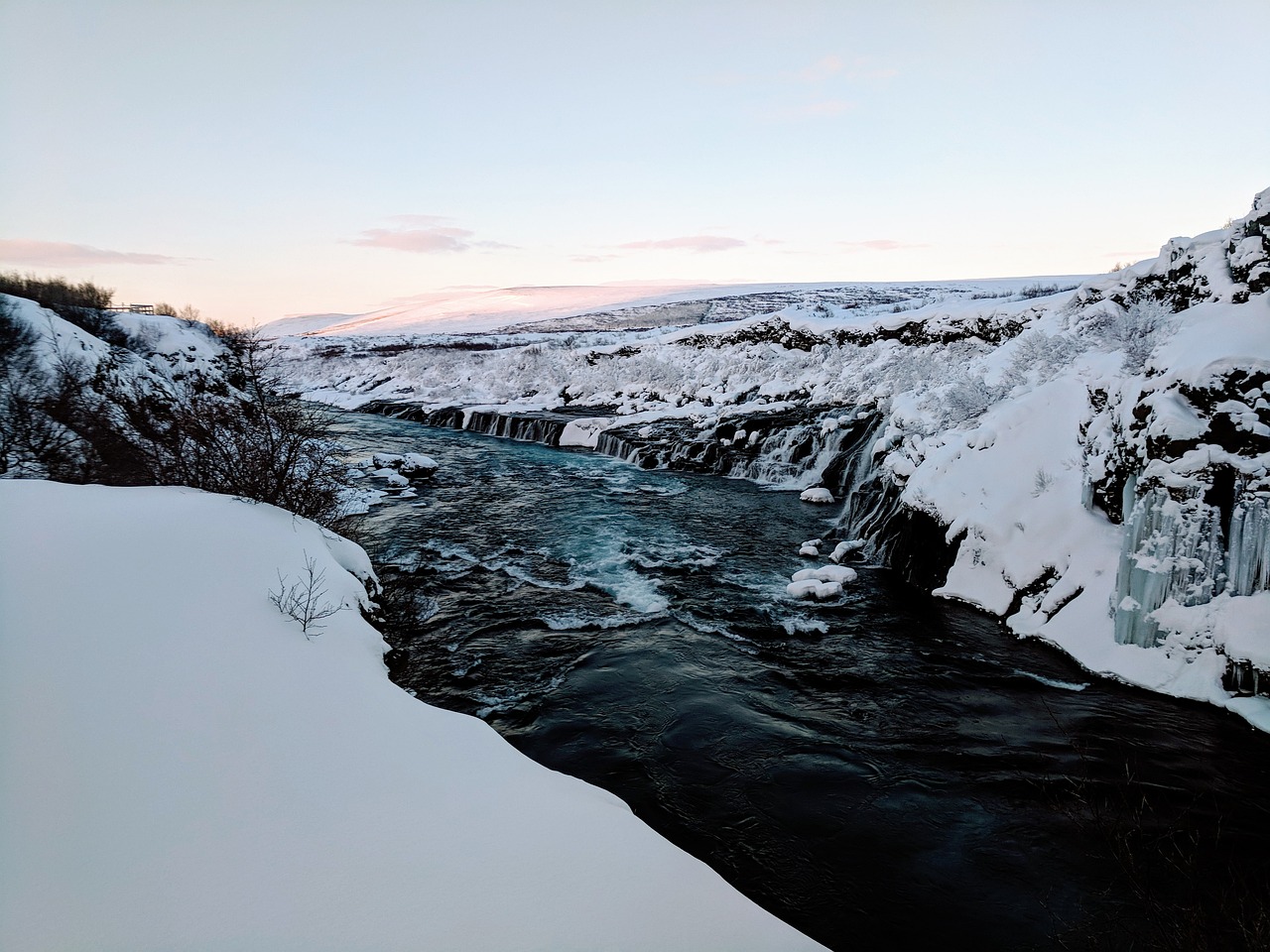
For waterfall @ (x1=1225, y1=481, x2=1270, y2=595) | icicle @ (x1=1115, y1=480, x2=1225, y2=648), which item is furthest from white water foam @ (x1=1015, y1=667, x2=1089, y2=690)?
waterfall @ (x1=1225, y1=481, x2=1270, y2=595)

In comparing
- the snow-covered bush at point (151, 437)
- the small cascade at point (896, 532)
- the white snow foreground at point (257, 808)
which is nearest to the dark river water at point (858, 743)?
the small cascade at point (896, 532)

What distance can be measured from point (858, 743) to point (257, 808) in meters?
5.88

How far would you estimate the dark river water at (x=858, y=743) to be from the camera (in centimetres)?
490

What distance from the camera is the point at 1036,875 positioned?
5113 millimetres

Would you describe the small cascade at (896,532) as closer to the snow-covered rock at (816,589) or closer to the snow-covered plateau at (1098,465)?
the snow-covered plateau at (1098,465)

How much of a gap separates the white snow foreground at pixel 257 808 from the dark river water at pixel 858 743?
198 cm

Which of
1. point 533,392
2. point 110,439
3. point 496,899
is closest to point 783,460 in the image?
point 110,439

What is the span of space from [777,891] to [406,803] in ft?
10.2

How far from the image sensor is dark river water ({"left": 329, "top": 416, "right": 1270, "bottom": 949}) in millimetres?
4902

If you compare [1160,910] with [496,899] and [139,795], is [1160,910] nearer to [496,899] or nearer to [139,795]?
[496,899]

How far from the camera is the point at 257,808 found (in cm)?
349

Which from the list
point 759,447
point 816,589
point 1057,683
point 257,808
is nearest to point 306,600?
point 257,808

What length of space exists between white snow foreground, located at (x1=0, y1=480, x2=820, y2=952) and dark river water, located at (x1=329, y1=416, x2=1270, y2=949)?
1.98 meters

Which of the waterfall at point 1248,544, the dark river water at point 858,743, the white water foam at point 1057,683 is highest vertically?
the waterfall at point 1248,544
